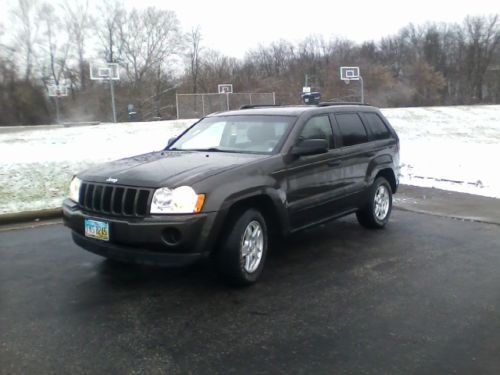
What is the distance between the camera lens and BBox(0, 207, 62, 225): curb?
7.62m

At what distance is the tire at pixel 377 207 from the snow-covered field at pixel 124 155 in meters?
3.55

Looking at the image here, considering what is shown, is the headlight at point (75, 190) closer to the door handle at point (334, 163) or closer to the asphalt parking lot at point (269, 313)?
the asphalt parking lot at point (269, 313)

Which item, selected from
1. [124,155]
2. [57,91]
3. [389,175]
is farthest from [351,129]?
[57,91]

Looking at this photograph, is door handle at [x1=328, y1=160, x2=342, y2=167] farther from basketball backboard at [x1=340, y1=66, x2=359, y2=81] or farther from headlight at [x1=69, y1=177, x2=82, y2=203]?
basketball backboard at [x1=340, y1=66, x2=359, y2=81]

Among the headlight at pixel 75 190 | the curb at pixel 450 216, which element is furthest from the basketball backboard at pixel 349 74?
the headlight at pixel 75 190

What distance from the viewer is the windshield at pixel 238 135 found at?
5.46 m

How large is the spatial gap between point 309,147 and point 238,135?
901mm

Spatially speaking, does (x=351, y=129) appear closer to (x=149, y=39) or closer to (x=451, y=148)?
(x=451, y=148)

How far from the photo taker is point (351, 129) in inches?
256

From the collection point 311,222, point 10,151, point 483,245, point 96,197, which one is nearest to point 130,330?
point 96,197

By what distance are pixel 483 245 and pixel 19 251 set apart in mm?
5521

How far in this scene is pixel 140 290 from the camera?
183 inches

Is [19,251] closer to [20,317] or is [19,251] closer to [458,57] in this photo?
[20,317]

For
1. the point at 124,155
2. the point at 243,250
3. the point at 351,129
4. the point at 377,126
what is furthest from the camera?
the point at 124,155
